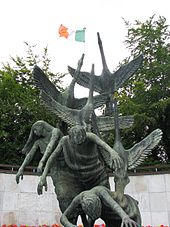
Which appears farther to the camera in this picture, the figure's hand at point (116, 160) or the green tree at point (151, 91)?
the green tree at point (151, 91)

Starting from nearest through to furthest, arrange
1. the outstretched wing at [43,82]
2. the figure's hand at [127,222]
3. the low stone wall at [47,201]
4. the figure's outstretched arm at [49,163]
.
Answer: the figure's hand at [127,222] → the figure's outstretched arm at [49,163] → the outstretched wing at [43,82] → the low stone wall at [47,201]

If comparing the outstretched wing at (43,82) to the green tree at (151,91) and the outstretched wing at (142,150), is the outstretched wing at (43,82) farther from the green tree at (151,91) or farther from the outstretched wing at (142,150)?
the green tree at (151,91)

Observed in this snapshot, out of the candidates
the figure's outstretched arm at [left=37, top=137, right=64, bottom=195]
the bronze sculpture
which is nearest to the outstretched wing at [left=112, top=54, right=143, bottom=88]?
the bronze sculpture

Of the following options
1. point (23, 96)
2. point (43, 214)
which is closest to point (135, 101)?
point (23, 96)

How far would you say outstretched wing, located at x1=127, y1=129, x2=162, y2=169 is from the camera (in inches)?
188

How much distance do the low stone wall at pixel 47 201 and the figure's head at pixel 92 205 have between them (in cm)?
582

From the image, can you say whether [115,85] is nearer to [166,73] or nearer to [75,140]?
[75,140]

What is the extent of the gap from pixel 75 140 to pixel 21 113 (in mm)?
10146

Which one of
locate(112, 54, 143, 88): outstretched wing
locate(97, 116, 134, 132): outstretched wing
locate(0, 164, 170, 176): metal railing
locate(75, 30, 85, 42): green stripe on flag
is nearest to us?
locate(97, 116, 134, 132): outstretched wing

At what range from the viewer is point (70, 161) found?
481 centimetres

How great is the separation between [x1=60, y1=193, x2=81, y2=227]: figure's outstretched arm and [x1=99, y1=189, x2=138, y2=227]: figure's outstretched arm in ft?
1.03

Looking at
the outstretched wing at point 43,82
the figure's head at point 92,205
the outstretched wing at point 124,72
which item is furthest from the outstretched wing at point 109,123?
the figure's head at point 92,205

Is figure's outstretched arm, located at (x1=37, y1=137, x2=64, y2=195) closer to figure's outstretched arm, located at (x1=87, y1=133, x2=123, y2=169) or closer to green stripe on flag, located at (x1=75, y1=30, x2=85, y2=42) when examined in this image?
figure's outstretched arm, located at (x1=87, y1=133, x2=123, y2=169)

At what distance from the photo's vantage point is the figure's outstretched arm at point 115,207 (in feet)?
13.0
